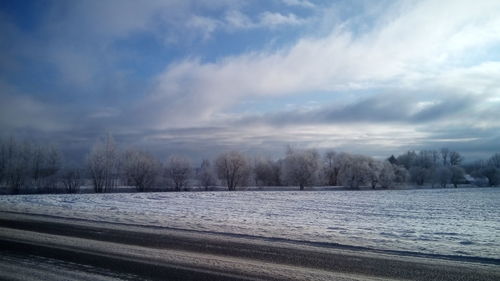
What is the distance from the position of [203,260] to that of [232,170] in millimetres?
89557

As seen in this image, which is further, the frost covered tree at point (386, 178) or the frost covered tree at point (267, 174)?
the frost covered tree at point (267, 174)

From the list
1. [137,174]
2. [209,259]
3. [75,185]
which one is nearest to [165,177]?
[137,174]

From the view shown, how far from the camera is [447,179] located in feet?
375

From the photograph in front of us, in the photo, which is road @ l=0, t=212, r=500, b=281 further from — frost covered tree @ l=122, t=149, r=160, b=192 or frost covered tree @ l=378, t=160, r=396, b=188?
frost covered tree @ l=378, t=160, r=396, b=188

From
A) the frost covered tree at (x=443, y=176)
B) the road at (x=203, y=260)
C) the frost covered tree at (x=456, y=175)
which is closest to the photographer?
the road at (x=203, y=260)

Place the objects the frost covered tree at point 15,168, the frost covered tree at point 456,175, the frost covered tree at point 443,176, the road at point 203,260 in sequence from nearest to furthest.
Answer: the road at point 203,260
the frost covered tree at point 15,168
the frost covered tree at point 443,176
the frost covered tree at point 456,175

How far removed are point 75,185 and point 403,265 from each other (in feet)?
268

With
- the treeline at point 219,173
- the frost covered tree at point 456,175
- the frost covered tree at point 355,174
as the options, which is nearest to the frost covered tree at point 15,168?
the treeline at point 219,173

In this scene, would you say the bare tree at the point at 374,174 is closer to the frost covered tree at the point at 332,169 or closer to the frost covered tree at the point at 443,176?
the frost covered tree at the point at 332,169

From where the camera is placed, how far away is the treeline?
255 feet

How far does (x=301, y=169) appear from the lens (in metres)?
99.6

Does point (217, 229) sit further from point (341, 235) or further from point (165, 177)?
point (165, 177)

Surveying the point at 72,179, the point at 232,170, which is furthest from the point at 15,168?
the point at 232,170

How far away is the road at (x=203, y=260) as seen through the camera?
26.2ft
